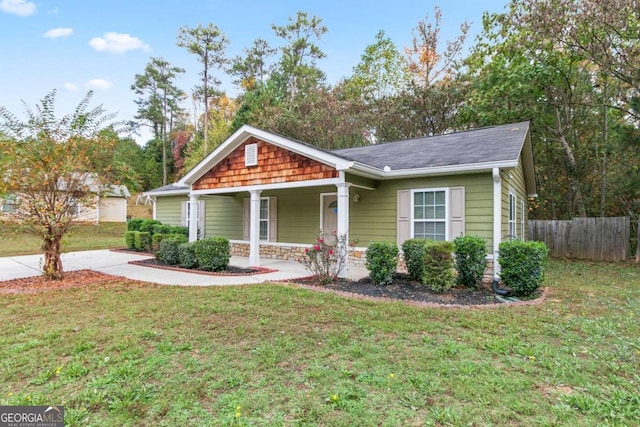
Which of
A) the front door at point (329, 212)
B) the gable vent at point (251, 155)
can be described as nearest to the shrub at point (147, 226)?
the gable vent at point (251, 155)

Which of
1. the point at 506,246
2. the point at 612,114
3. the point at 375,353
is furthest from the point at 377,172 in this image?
the point at 612,114

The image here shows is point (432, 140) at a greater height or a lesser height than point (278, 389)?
greater

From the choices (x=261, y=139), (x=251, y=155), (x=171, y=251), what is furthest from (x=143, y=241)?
(x=261, y=139)

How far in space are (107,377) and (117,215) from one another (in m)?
28.1

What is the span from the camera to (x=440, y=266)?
6.00 m

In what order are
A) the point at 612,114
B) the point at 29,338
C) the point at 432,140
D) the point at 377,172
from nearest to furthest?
the point at 29,338 < the point at 377,172 < the point at 432,140 < the point at 612,114

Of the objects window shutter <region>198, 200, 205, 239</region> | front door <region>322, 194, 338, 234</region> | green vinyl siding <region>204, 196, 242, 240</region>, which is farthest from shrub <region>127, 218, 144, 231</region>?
front door <region>322, 194, 338, 234</region>

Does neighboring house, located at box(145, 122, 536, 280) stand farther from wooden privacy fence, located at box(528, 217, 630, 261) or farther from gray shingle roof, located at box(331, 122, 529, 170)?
wooden privacy fence, located at box(528, 217, 630, 261)

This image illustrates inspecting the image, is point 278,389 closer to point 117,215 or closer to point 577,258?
point 577,258

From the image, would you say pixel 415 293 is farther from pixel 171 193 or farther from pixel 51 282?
pixel 171 193

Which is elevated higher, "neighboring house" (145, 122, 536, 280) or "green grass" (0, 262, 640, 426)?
"neighboring house" (145, 122, 536, 280)

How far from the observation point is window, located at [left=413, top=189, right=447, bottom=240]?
7477mm

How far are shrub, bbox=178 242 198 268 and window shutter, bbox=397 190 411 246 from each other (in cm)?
528

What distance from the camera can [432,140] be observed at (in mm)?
9930
